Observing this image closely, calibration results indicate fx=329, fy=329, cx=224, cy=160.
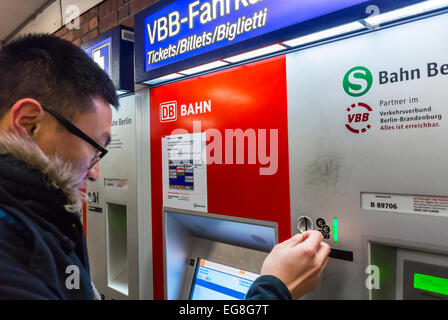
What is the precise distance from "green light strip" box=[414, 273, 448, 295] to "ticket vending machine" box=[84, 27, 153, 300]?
1326 mm

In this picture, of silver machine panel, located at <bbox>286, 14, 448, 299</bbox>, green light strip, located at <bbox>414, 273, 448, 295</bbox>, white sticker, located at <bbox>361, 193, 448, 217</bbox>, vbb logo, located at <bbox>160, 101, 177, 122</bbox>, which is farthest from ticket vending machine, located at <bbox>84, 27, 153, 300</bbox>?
green light strip, located at <bbox>414, 273, 448, 295</bbox>

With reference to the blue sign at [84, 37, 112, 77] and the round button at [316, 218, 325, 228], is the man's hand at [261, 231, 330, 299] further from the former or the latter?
the blue sign at [84, 37, 112, 77]

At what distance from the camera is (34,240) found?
66cm

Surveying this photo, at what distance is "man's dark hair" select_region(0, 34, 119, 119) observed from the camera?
84 cm

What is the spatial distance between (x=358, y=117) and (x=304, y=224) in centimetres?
42

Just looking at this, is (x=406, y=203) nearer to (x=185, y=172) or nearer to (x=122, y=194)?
(x=185, y=172)

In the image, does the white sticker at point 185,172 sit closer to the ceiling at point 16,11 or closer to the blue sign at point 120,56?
the blue sign at point 120,56

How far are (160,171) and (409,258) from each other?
3.99ft

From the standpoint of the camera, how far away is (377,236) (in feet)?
3.41

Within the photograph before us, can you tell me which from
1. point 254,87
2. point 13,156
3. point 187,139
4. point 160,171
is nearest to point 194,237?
point 160,171

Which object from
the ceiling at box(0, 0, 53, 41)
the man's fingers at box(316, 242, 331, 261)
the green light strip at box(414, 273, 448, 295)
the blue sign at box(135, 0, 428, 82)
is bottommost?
the green light strip at box(414, 273, 448, 295)

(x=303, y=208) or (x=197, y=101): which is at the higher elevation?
(x=197, y=101)
